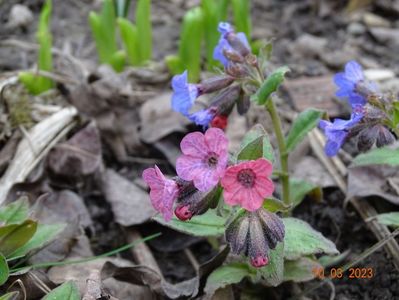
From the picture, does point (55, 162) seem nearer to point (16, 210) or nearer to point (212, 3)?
point (16, 210)

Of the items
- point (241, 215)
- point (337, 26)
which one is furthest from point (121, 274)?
point (337, 26)

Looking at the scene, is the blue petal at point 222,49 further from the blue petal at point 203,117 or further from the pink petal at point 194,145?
the pink petal at point 194,145

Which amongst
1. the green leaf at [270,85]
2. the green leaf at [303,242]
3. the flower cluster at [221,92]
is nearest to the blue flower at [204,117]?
the flower cluster at [221,92]

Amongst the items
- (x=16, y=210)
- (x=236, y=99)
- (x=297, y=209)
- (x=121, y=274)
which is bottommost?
(x=297, y=209)

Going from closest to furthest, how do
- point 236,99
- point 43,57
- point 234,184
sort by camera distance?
point 234,184 < point 236,99 < point 43,57

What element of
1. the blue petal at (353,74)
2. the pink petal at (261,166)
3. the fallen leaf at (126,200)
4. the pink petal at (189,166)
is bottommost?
the fallen leaf at (126,200)

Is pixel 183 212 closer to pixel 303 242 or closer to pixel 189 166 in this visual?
pixel 189 166

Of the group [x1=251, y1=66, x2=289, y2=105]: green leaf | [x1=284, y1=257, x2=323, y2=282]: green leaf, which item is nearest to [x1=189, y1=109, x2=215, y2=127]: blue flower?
[x1=251, y1=66, x2=289, y2=105]: green leaf
